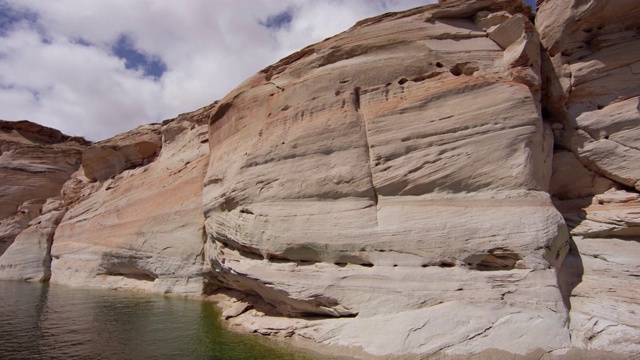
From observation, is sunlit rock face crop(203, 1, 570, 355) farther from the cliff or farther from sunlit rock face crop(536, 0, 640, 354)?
sunlit rock face crop(536, 0, 640, 354)

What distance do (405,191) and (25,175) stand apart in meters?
23.7

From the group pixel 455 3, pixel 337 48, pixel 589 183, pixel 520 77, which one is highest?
pixel 455 3

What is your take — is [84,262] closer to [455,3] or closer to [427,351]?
[427,351]

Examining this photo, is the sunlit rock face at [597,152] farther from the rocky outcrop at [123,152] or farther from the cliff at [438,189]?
the rocky outcrop at [123,152]

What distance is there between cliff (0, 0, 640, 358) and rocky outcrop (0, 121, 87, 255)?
1373 cm

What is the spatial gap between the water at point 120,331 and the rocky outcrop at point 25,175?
1013cm

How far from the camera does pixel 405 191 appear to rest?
8688mm

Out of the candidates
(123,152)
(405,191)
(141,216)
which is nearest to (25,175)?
(123,152)

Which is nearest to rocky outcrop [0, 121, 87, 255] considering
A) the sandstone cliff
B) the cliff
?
the sandstone cliff

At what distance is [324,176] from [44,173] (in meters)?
21.4

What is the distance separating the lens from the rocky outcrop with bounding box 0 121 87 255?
21812mm

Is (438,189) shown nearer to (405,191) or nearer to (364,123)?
(405,191)

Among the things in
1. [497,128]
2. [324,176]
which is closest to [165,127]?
[324,176]

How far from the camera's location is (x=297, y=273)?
8.75 m
